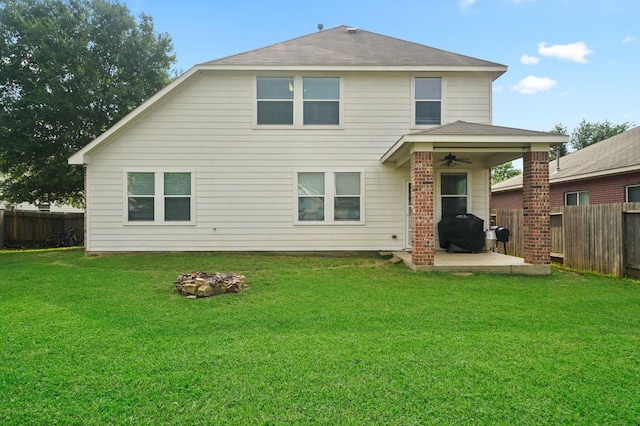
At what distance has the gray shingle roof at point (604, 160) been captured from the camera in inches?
433

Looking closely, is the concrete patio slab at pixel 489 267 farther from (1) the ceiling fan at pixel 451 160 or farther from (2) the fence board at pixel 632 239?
(1) the ceiling fan at pixel 451 160

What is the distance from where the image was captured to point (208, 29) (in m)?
12.5

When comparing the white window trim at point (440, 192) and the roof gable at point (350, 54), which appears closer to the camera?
the roof gable at point (350, 54)

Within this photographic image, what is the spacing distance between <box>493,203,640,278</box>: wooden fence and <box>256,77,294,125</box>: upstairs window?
7.65 meters

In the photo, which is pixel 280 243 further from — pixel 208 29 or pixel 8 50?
pixel 8 50

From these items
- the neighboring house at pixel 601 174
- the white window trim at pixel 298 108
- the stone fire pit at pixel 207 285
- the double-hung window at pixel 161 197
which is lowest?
the stone fire pit at pixel 207 285

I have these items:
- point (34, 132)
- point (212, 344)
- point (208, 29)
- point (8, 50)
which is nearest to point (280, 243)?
point (212, 344)

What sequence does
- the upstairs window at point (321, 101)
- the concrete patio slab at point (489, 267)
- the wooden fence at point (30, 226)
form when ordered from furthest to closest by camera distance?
the wooden fence at point (30, 226) → the upstairs window at point (321, 101) → the concrete patio slab at point (489, 267)

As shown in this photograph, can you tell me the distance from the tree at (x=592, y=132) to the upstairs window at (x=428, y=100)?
1228 inches

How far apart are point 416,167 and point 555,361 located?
15.8 feet

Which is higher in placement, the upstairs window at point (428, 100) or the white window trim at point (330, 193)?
the upstairs window at point (428, 100)

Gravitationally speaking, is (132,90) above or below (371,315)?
above

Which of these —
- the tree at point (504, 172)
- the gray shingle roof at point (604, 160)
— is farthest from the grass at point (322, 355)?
the tree at point (504, 172)

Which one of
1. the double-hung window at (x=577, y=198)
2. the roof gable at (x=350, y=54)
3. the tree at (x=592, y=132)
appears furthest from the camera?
the tree at (x=592, y=132)
